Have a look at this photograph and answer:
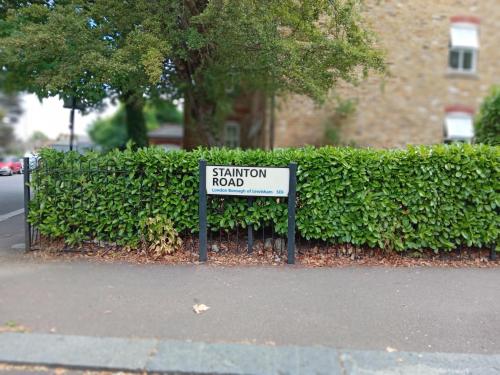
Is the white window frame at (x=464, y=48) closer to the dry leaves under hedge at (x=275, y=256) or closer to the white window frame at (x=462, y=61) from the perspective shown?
the white window frame at (x=462, y=61)

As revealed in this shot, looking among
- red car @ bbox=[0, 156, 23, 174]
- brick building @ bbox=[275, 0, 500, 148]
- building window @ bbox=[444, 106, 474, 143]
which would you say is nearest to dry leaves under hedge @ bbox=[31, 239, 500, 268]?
red car @ bbox=[0, 156, 23, 174]

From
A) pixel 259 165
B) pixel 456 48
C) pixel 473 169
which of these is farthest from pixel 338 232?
pixel 456 48

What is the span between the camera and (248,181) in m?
5.34

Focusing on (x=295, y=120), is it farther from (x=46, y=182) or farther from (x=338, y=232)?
(x=46, y=182)

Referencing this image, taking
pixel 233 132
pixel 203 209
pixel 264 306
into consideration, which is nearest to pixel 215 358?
pixel 264 306

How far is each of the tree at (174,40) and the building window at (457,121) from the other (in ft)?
26.7

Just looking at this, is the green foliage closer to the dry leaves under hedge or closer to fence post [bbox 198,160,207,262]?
the dry leaves under hedge

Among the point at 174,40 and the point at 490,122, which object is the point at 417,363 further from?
the point at 490,122

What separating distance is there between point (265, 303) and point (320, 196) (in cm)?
190

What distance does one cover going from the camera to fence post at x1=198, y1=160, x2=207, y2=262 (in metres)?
5.29

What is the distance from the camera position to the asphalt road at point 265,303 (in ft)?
11.7

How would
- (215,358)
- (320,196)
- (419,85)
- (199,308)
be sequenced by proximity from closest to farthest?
(215,358)
(199,308)
(320,196)
(419,85)

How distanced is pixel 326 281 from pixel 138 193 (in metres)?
2.80

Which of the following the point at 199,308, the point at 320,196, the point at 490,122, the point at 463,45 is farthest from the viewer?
the point at 463,45
